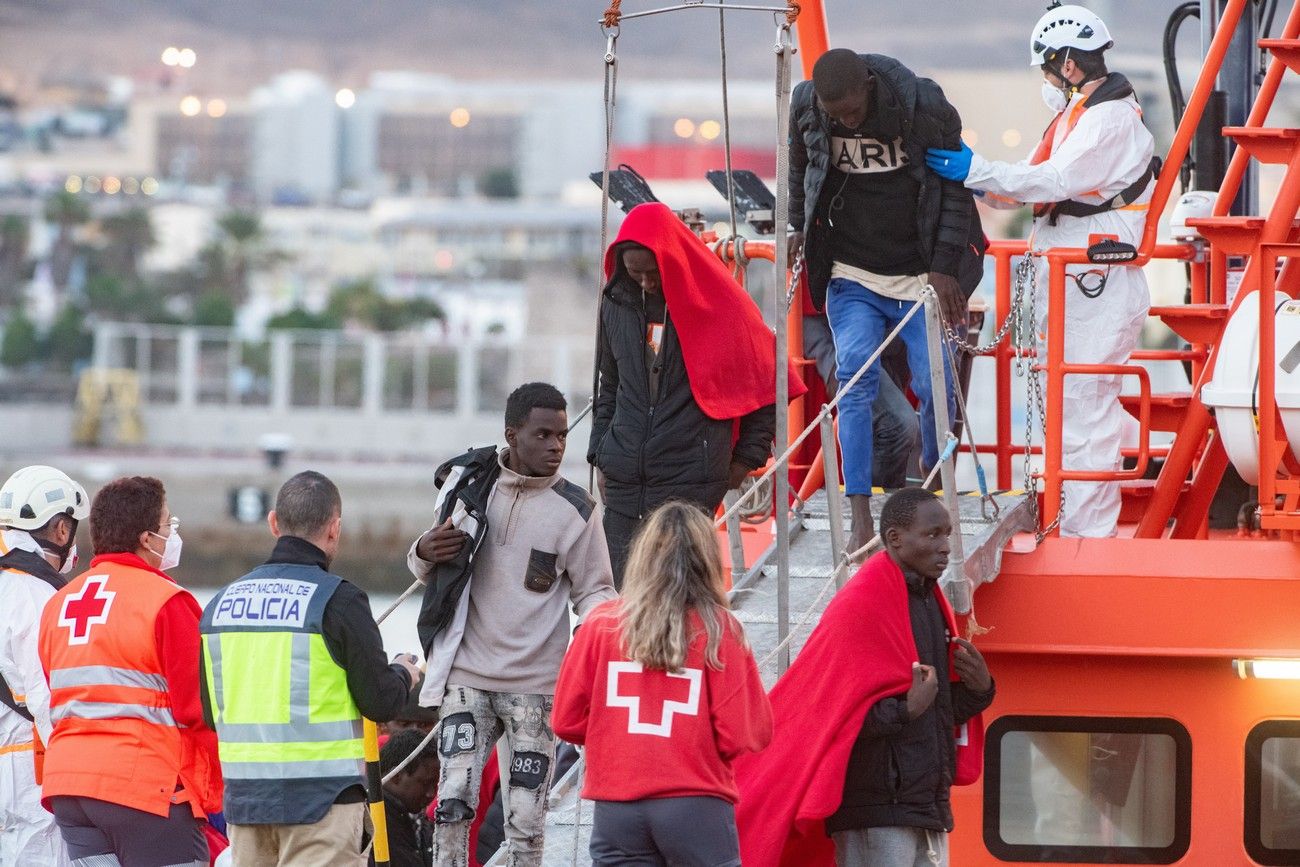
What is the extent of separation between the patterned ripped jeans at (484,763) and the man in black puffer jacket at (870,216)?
2.08 meters

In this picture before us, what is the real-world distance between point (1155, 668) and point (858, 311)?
186 cm

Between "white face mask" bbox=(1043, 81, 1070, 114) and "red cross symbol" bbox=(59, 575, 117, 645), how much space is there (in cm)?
492

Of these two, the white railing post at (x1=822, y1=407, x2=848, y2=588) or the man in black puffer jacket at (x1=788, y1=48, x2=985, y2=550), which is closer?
the white railing post at (x1=822, y1=407, x2=848, y2=588)

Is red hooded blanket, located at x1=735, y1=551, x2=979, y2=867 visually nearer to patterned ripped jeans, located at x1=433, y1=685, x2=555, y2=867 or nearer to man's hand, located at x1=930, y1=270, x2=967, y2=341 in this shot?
patterned ripped jeans, located at x1=433, y1=685, x2=555, y2=867

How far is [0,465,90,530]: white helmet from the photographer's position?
6168 mm

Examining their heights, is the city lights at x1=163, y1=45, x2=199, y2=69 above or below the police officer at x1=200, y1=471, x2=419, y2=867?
above

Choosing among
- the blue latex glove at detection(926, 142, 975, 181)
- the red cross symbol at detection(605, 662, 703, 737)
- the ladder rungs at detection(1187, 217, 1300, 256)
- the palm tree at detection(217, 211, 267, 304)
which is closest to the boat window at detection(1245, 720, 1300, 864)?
the ladder rungs at detection(1187, 217, 1300, 256)

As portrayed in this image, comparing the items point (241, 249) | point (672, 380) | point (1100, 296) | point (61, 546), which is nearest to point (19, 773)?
point (61, 546)

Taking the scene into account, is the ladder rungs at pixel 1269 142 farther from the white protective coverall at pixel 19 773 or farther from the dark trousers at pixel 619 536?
the white protective coverall at pixel 19 773

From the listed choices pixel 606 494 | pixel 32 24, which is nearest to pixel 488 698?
pixel 606 494

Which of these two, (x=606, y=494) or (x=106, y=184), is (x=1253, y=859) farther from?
(x=106, y=184)

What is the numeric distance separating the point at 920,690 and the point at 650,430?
1552 mm

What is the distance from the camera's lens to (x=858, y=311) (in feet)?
24.6

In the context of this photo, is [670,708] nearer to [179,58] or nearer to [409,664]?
[409,664]
